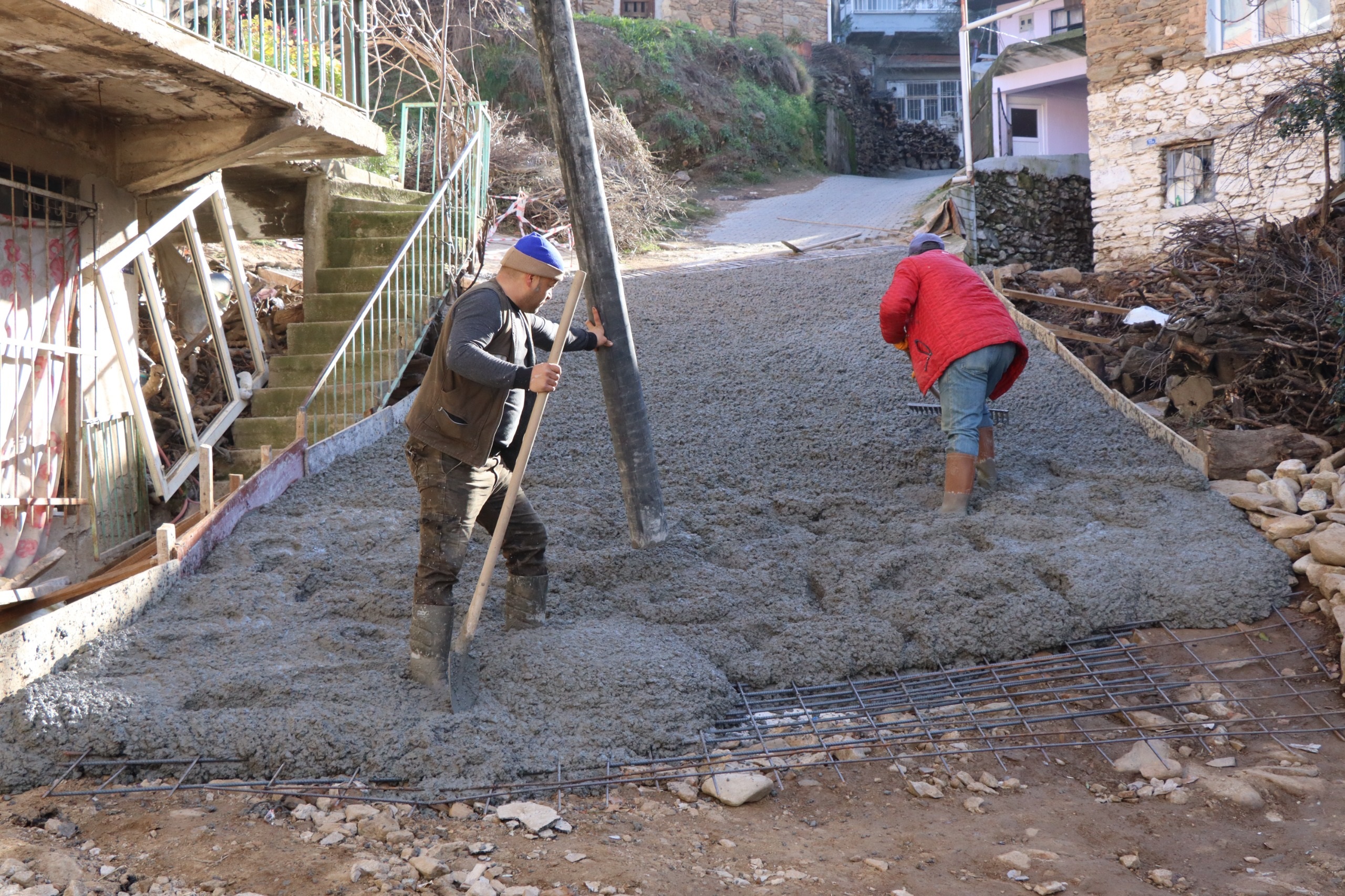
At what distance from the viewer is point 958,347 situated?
4711 millimetres

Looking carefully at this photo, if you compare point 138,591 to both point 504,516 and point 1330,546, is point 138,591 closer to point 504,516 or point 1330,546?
point 504,516

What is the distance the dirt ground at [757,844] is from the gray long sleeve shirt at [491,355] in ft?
4.16

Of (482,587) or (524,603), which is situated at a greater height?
(482,587)

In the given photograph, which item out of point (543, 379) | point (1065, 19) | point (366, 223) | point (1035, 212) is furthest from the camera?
point (1065, 19)

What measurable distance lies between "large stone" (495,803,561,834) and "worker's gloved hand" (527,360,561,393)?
4.04 ft

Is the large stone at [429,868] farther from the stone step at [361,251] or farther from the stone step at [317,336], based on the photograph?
the stone step at [361,251]

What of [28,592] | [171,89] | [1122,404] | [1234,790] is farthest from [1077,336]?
[28,592]

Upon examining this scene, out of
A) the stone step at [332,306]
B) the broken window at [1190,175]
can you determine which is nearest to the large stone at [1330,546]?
the stone step at [332,306]

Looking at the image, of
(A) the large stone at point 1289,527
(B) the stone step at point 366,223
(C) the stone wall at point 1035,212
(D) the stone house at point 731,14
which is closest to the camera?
(A) the large stone at point 1289,527

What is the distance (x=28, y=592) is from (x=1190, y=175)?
13.2 m

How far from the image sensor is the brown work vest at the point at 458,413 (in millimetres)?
3387

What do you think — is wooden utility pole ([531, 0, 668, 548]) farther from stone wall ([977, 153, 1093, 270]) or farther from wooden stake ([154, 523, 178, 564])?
stone wall ([977, 153, 1093, 270])

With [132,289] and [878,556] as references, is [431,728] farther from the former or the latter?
[132,289]

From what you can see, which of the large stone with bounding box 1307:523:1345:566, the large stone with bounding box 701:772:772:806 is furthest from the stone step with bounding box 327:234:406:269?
the large stone with bounding box 1307:523:1345:566
